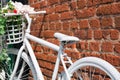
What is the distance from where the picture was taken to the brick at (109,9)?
255 centimetres

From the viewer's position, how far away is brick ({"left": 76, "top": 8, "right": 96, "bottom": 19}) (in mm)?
2842

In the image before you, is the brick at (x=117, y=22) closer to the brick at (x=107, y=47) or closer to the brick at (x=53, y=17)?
the brick at (x=107, y=47)

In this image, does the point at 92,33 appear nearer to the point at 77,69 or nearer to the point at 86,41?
the point at 86,41

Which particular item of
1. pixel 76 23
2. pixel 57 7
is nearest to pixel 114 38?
pixel 76 23

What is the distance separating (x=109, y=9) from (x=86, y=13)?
35cm

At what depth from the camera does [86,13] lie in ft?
9.61

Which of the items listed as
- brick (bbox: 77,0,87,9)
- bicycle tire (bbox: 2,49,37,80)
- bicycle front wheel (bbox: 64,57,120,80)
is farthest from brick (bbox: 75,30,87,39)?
bicycle tire (bbox: 2,49,37,80)

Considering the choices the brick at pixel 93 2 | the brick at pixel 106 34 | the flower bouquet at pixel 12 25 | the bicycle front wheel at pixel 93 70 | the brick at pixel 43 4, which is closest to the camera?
the bicycle front wheel at pixel 93 70

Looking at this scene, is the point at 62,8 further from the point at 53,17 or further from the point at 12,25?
the point at 12,25

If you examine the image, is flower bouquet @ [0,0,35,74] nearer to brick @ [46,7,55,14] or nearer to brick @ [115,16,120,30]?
brick @ [46,7,55,14]

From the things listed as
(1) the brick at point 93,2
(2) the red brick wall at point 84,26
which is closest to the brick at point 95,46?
(2) the red brick wall at point 84,26

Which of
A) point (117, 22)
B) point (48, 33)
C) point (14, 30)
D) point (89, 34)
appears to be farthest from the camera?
point (48, 33)

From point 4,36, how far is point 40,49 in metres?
0.66

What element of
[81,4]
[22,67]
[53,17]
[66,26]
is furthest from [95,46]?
[22,67]
